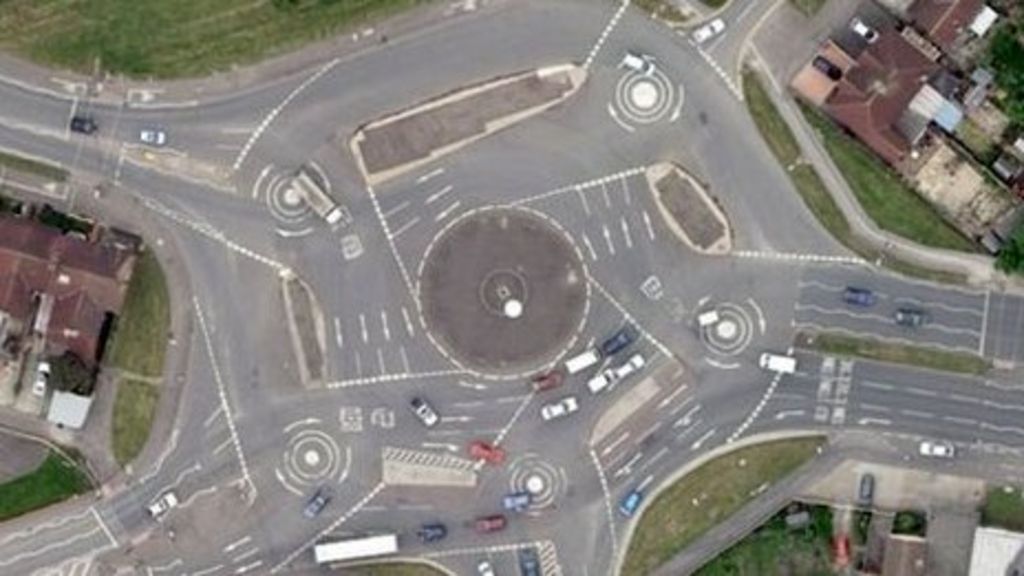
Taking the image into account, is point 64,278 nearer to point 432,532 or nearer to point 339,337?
point 339,337

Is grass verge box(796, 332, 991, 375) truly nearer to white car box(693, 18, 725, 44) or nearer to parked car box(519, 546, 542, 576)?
white car box(693, 18, 725, 44)

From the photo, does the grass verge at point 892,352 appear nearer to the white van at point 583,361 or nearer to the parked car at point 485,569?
the white van at point 583,361

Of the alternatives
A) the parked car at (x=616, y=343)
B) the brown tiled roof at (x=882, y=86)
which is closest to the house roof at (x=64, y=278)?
the parked car at (x=616, y=343)

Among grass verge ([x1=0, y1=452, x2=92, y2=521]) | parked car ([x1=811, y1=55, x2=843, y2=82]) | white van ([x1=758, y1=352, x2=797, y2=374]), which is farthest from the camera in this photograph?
grass verge ([x1=0, y1=452, x2=92, y2=521])

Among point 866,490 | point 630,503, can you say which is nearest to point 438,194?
point 630,503

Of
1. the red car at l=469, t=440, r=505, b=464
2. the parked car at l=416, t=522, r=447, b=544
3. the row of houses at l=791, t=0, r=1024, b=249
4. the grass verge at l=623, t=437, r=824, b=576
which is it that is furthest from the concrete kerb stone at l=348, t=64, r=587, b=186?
the grass verge at l=623, t=437, r=824, b=576

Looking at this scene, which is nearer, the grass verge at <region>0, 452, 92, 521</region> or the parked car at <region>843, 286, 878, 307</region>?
the parked car at <region>843, 286, 878, 307</region>
